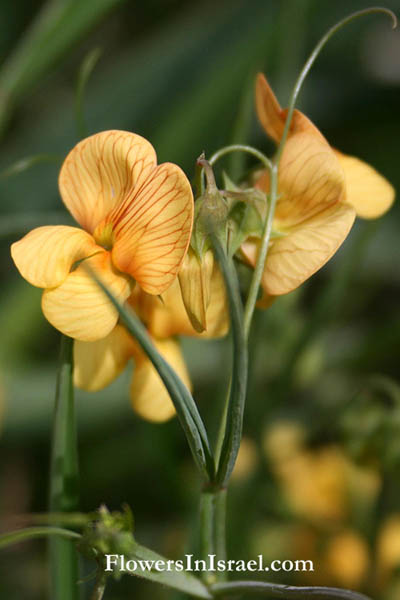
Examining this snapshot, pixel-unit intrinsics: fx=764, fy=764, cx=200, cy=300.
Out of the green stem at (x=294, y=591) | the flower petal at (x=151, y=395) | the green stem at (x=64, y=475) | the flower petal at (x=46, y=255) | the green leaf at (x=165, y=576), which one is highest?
the flower petal at (x=46, y=255)

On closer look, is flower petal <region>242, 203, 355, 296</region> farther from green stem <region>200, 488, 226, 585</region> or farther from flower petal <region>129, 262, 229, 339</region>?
green stem <region>200, 488, 226, 585</region>

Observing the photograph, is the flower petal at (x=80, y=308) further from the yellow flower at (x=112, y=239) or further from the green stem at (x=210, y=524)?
the green stem at (x=210, y=524)

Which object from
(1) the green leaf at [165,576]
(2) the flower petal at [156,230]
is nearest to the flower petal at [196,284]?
(2) the flower petal at [156,230]

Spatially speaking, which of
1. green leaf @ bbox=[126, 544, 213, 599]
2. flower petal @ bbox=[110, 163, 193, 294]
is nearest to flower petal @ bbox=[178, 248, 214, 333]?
flower petal @ bbox=[110, 163, 193, 294]

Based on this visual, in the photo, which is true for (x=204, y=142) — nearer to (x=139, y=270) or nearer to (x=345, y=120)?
(x=345, y=120)

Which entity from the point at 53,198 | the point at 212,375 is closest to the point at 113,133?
the point at 212,375

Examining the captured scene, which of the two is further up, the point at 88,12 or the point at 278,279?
the point at 88,12
